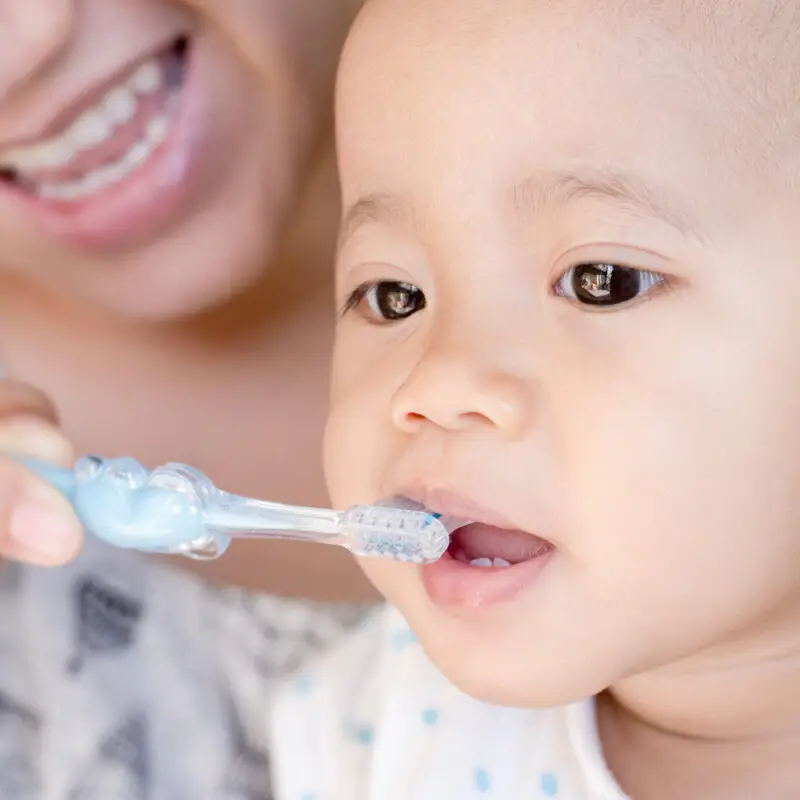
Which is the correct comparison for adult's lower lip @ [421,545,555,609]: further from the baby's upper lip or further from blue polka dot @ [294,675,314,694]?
blue polka dot @ [294,675,314,694]

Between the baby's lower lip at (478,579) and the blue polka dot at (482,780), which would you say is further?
the blue polka dot at (482,780)

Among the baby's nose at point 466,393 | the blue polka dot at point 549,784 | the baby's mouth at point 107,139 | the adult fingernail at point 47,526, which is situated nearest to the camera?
the baby's nose at point 466,393

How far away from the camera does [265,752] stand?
1131mm

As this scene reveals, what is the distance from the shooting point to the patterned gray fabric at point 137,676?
1.08m

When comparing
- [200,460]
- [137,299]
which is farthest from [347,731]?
[137,299]

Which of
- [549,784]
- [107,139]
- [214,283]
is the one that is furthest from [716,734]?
[107,139]

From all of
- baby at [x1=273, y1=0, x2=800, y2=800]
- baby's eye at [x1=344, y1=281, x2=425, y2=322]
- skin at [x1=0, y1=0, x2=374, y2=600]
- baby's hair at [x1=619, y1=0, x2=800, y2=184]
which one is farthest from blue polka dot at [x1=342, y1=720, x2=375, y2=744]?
baby's hair at [x1=619, y1=0, x2=800, y2=184]

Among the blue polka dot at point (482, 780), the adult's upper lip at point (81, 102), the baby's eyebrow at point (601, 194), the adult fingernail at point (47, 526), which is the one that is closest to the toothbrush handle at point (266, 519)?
the adult fingernail at point (47, 526)

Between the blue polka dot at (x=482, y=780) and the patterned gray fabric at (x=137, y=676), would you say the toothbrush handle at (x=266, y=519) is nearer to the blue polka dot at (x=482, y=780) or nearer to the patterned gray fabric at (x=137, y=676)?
the blue polka dot at (x=482, y=780)

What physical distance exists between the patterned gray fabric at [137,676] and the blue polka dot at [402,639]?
130mm

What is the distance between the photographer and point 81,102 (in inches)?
45.5

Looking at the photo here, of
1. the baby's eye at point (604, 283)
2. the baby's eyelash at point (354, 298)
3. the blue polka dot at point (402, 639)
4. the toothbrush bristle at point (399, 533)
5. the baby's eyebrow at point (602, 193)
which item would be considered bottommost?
the toothbrush bristle at point (399, 533)

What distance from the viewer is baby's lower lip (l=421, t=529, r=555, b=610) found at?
0.70 m

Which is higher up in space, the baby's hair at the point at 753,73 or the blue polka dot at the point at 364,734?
the baby's hair at the point at 753,73
